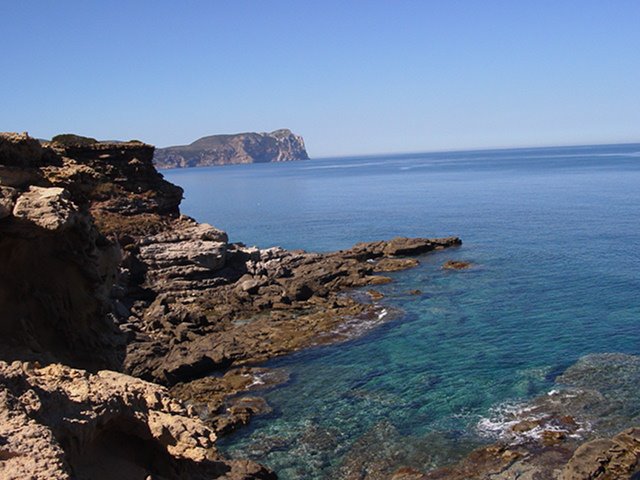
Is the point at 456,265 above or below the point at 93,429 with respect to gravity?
below

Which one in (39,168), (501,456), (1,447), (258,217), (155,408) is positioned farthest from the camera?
(258,217)

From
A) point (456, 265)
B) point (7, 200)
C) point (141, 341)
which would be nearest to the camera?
point (7, 200)

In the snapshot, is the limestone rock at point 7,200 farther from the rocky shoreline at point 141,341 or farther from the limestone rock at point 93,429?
the limestone rock at point 93,429

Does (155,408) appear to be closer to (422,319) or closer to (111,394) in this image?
(111,394)

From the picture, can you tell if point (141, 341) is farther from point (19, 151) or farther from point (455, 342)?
point (19, 151)

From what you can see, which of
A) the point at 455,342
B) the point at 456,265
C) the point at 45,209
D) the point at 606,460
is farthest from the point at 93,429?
the point at 456,265

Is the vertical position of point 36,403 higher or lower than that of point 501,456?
higher

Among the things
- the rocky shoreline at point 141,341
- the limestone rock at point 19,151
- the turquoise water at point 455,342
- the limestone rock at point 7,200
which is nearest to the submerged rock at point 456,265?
the turquoise water at point 455,342

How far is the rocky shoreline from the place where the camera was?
1159 cm

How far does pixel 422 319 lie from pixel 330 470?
21.0m

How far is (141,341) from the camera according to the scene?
4006 centimetres

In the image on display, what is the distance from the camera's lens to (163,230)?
57.1m

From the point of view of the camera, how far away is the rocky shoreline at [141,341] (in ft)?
38.0

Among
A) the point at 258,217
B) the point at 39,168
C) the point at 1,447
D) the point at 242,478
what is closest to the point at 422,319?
the point at 242,478
